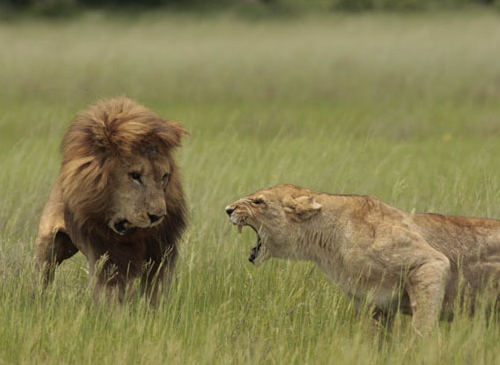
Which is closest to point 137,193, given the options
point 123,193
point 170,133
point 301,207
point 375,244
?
point 123,193

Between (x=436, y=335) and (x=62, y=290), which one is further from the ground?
(x=436, y=335)

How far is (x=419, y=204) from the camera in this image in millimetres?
7605

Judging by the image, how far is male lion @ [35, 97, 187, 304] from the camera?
4.82 metres

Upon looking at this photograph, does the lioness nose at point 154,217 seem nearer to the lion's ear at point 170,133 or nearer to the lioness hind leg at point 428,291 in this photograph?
the lion's ear at point 170,133

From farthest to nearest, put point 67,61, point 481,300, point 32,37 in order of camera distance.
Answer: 1. point 32,37
2. point 67,61
3. point 481,300

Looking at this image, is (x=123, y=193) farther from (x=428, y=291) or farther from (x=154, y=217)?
(x=428, y=291)

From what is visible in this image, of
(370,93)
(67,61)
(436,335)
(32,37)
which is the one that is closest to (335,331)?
(436,335)

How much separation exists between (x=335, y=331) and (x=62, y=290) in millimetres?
1664

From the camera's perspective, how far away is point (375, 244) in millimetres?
4715

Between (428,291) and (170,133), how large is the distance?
1.50m

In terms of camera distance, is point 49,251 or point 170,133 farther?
point 49,251

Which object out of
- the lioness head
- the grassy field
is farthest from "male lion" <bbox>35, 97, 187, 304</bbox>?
the lioness head

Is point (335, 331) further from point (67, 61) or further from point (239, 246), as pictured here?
point (67, 61)

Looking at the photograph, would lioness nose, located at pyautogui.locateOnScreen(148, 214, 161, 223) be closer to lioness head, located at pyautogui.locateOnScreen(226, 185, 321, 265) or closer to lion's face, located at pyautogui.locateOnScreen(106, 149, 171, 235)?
lion's face, located at pyautogui.locateOnScreen(106, 149, 171, 235)
